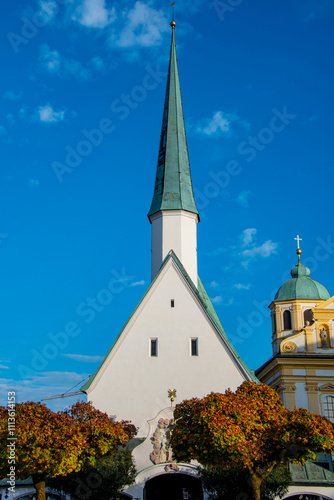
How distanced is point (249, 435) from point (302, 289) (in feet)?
137

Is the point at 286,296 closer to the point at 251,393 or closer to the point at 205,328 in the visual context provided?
the point at 205,328

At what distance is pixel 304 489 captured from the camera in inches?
998

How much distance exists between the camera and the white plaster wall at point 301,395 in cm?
5028

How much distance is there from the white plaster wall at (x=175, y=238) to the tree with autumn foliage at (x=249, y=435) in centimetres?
1607

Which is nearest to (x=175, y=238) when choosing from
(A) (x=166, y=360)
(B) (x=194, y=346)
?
(B) (x=194, y=346)

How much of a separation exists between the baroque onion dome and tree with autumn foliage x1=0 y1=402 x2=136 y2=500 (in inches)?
1611

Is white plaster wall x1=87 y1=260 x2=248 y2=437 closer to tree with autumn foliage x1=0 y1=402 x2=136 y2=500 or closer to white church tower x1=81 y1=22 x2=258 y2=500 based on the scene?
white church tower x1=81 y1=22 x2=258 y2=500

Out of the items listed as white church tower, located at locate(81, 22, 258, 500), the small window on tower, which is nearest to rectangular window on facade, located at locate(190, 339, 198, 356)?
white church tower, located at locate(81, 22, 258, 500)

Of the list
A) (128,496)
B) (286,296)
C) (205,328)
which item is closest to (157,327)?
(205,328)

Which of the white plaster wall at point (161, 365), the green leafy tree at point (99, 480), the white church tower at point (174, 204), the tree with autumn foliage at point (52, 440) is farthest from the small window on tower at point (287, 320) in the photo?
the tree with autumn foliage at point (52, 440)

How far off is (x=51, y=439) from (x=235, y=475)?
7994 millimetres

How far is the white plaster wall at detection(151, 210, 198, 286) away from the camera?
128ft

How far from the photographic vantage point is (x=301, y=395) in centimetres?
5053

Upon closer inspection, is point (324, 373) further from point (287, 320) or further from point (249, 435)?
point (249, 435)
